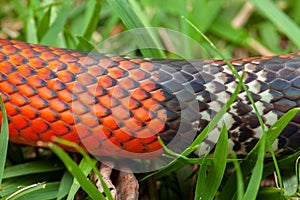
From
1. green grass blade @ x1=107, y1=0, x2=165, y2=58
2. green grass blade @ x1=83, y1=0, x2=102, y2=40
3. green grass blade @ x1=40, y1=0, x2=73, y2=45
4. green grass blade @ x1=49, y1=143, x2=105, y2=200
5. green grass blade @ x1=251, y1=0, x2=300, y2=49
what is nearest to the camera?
green grass blade @ x1=49, y1=143, x2=105, y2=200

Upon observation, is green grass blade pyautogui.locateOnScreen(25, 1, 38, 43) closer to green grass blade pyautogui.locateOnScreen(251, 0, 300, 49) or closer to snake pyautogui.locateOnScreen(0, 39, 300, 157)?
snake pyautogui.locateOnScreen(0, 39, 300, 157)

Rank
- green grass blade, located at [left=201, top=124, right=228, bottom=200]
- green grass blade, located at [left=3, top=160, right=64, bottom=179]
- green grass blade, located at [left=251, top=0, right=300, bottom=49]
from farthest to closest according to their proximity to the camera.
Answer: green grass blade, located at [left=251, top=0, right=300, bottom=49] → green grass blade, located at [left=3, top=160, right=64, bottom=179] → green grass blade, located at [left=201, top=124, right=228, bottom=200]

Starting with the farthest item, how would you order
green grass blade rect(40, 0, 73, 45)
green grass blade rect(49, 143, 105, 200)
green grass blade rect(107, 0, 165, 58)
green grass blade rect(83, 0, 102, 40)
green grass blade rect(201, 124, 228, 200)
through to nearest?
green grass blade rect(83, 0, 102, 40) → green grass blade rect(40, 0, 73, 45) → green grass blade rect(107, 0, 165, 58) → green grass blade rect(201, 124, 228, 200) → green grass blade rect(49, 143, 105, 200)

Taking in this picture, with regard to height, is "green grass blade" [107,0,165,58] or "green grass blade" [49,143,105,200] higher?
"green grass blade" [107,0,165,58]

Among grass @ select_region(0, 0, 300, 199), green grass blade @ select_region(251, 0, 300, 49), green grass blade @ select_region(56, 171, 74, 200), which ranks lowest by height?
green grass blade @ select_region(56, 171, 74, 200)

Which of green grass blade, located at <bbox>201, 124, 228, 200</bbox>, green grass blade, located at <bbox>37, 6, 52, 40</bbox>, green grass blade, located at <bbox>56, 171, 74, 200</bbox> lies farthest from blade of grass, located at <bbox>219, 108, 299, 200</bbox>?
green grass blade, located at <bbox>37, 6, 52, 40</bbox>

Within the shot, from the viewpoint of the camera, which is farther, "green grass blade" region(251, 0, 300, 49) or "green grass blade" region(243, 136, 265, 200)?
"green grass blade" region(251, 0, 300, 49)

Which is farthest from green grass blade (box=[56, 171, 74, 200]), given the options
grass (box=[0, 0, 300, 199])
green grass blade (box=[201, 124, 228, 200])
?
green grass blade (box=[201, 124, 228, 200])

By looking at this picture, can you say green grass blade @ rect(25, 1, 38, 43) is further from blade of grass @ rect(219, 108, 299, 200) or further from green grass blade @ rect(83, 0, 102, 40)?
blade of grass @ rect(219, 108, 299, 200)

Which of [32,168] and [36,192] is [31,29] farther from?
[36,192]
